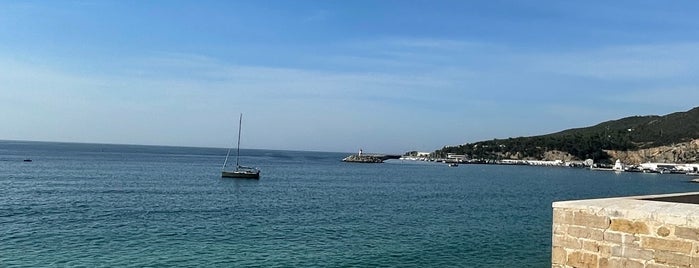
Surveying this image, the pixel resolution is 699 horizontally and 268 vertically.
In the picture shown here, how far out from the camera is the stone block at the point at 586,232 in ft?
25.3

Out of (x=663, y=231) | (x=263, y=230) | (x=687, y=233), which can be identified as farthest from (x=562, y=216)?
(x=263, y=230)

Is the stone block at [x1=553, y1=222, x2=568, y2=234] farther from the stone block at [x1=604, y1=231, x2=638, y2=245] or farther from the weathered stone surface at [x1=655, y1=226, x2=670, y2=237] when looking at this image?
the weathered stone surface at [x1=655, y1=226, x2=670, y2=237]

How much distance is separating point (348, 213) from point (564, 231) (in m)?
28.7

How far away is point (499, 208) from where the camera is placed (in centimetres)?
4181

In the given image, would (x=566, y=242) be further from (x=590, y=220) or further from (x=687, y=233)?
(x=687, y=233)

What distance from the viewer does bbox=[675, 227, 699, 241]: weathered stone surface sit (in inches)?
268

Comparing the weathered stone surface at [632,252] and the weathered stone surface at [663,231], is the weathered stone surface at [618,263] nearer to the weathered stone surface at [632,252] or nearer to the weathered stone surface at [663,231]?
the weathered stone surface at [632,252]

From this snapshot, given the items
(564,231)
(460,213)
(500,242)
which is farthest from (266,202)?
(564,231)

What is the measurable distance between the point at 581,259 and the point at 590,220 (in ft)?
1.87

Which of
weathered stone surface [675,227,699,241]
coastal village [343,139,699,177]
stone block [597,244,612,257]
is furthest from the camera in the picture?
coastal village [343,139,699,177]

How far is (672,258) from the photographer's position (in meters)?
7.04

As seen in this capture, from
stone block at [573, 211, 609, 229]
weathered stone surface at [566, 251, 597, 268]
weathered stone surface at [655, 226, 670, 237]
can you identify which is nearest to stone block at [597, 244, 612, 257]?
weathered stone surface at [566, 251, 597, 268]

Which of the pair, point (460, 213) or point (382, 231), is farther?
point (460, 213)

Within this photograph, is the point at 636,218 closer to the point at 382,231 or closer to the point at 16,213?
the point at 382,231
